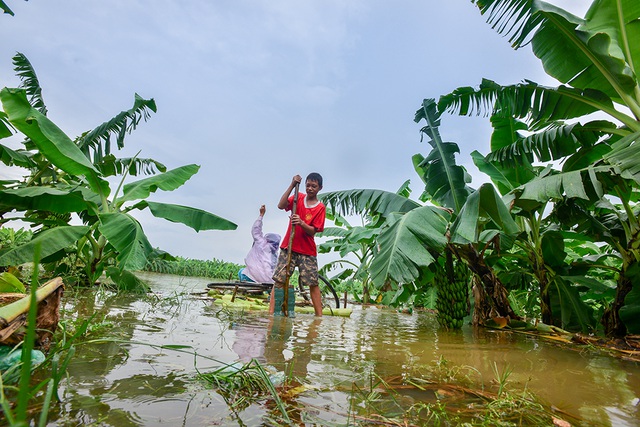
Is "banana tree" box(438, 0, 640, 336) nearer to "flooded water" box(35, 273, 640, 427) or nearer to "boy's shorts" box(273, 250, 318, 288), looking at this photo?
"flooded water" box(35, 273, 640, 427)

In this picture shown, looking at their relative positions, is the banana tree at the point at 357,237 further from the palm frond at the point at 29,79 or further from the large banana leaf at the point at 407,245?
the palm frond at the point at 29,79

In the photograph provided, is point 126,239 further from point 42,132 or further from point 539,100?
point 539,100

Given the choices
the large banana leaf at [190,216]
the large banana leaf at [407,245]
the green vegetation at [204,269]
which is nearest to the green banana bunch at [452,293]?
the large banana leaf at [407,245]

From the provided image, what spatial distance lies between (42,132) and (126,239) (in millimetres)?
1596

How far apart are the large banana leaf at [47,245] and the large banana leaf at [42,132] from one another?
2.75ft

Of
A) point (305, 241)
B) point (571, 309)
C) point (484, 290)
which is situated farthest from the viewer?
point (305, 241)

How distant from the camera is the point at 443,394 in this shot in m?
1.82

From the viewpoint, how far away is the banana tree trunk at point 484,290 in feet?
16.1

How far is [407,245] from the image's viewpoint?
3.87 meters

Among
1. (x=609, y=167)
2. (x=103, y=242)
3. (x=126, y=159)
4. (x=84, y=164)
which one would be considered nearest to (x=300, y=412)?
(x=609, y=167)

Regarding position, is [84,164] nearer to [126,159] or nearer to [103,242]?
[103,242]

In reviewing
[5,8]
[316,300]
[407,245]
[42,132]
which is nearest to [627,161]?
[407,245]

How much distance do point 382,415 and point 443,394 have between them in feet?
1.67

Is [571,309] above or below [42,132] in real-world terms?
below
